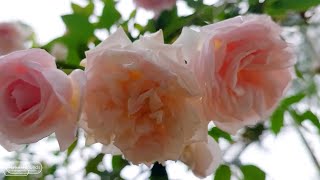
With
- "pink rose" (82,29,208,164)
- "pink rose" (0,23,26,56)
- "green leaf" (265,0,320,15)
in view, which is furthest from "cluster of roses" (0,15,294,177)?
"pink rose" (0,23,26,56)

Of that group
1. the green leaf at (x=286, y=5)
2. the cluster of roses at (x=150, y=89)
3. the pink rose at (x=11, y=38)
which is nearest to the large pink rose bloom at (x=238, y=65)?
the cluster of roses at (x=150, y=89)

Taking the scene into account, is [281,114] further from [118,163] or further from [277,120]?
[118,163]

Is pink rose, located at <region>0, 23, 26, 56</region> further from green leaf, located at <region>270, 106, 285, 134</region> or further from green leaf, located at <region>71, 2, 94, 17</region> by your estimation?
green leaf, located at <region>270, 106, 285, 134</region>

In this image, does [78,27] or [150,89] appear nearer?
[150,89]

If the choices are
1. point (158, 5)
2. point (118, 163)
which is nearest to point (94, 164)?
point (118, 163)

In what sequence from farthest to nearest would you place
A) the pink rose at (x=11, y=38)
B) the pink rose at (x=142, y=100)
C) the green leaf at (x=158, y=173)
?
the pink rose at (x=11, y=38)
the green leaf at (x=158, y=173)
the pink rose at (x=142, y=100)

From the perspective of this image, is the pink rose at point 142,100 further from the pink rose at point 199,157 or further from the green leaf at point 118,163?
the green leaf at point 118,163
